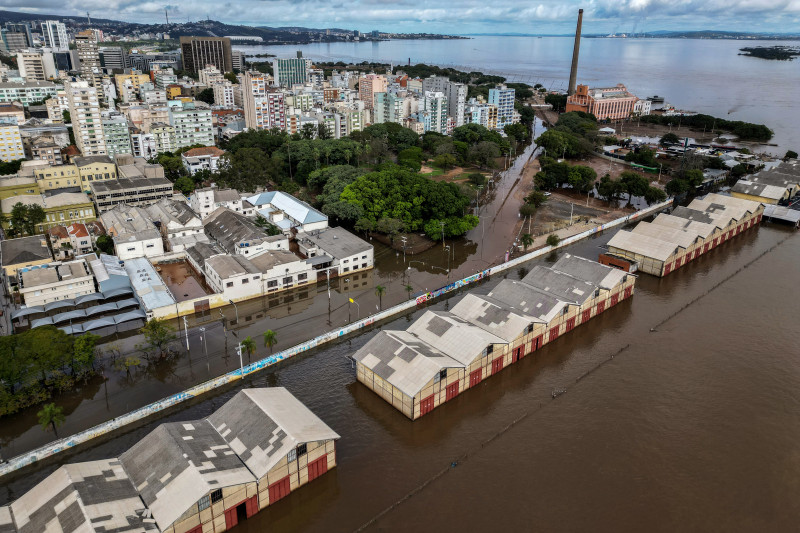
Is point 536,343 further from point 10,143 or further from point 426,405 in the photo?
point 10,143

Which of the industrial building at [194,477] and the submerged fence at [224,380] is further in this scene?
the submerged fence at [224,380]

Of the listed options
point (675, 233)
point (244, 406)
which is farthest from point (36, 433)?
point (675, 233)

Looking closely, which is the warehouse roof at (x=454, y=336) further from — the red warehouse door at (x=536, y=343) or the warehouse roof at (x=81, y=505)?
the warehouse roof at (x=81, y=505)

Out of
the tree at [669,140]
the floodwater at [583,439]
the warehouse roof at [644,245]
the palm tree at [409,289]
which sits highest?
the tree at [669,140]

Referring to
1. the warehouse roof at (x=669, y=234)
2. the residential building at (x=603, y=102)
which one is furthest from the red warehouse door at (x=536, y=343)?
the residential building at (x=603, y=102)

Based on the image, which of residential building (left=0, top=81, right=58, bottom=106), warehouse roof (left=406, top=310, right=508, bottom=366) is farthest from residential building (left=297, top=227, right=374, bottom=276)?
residential building (left=0, top=81, right=58, bottom=106)

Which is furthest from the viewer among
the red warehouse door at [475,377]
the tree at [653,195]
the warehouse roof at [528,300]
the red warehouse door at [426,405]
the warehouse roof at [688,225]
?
the tree at [653,195]

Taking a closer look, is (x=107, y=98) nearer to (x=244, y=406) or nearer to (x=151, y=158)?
(x=151, y=158)
